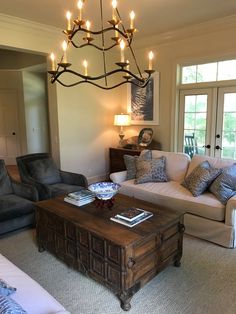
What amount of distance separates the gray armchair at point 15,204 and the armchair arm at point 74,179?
0.74m

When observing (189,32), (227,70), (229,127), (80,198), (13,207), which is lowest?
(13,207)

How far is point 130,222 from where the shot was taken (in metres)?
2.23

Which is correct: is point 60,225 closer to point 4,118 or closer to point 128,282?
point 128,282

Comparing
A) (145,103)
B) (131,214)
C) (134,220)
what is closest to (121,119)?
(145,103)

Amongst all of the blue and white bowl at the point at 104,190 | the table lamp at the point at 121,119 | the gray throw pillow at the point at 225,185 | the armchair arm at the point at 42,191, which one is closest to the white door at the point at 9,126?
the table lamp at the point at 121,119

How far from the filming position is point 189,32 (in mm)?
4609

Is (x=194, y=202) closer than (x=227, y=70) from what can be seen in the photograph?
Yes

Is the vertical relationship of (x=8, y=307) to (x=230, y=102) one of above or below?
below

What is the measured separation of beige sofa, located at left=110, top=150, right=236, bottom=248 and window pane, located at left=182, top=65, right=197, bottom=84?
174 cm

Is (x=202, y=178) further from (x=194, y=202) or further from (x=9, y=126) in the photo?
(x=9, y=126)

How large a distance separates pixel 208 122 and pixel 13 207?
3.60 metres

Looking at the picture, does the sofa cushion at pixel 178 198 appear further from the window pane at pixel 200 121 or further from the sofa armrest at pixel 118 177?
the window pane at pixel 200 121

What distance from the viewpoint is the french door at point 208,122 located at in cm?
446

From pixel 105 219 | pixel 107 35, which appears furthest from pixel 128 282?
pixel 107 35
